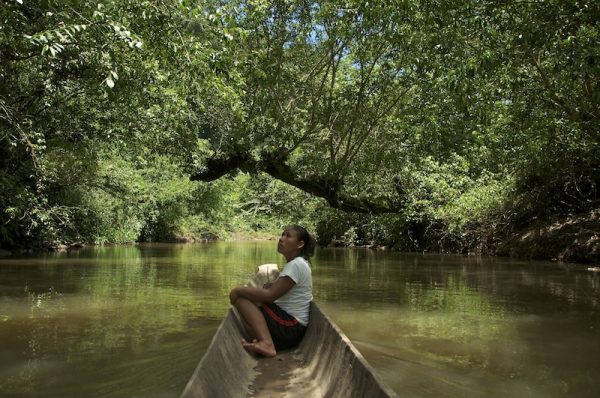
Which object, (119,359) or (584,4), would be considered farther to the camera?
(584,4)

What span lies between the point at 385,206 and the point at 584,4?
16.2m

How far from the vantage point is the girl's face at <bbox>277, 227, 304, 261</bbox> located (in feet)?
16.4

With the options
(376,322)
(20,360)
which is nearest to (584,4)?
(376,322)

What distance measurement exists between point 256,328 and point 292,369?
19.3 inches

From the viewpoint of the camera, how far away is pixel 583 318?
7711 mm

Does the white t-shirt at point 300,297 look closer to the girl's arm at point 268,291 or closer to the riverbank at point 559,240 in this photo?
the girl's arm at point 268,291

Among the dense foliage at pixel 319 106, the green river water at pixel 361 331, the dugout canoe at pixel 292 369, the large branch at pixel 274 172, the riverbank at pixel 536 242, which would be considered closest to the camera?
the dugout canoe at pixel 292 369

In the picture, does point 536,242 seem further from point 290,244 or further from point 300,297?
Result: point 290,244

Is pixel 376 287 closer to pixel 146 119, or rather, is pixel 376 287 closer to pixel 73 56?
pixel 146 119

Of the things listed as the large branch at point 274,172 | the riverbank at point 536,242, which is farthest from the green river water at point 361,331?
the large branch at point 274,172

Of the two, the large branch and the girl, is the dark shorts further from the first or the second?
the large branch

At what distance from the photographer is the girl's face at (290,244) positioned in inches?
196

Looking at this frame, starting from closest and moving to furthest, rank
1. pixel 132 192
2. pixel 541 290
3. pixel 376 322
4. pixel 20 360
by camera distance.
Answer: pixel 20 360 < pixel 376 322 < pixel 541 290 < pixel 132 192

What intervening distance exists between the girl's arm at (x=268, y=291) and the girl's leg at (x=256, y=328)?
68 mm
